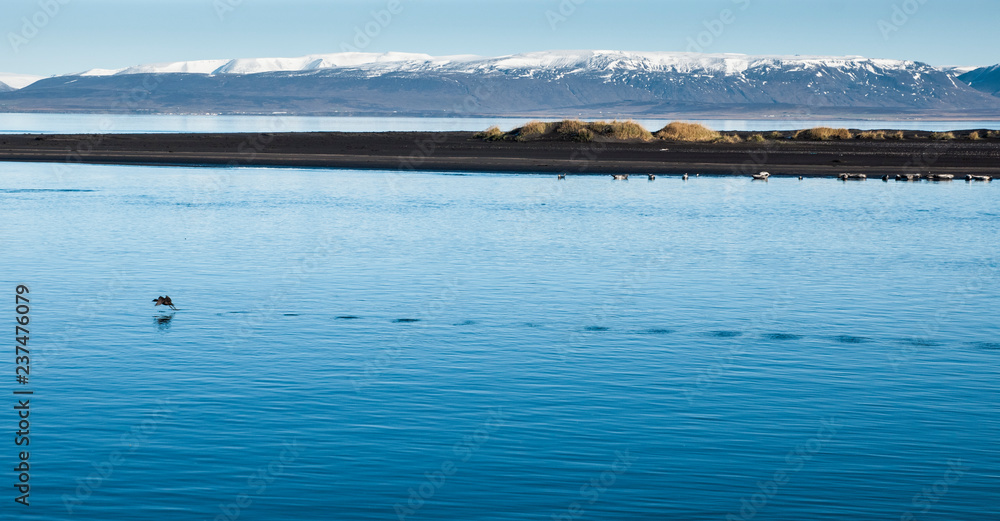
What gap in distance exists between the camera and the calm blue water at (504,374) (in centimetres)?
973

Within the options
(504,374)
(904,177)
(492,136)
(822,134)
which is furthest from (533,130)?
(504,374)

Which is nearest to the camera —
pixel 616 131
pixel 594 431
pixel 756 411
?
pixel 594 431

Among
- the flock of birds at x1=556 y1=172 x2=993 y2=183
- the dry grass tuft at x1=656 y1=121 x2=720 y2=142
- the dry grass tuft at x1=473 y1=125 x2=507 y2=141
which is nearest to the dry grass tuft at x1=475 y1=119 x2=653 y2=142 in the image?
the dry grass tuft at x1=473 y1=125 x2=507 y2=141

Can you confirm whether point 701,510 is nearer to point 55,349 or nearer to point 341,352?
point 341,352

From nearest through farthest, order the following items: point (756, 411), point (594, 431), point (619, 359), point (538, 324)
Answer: point (594, 431)
point (756, 411)
point (619, 359)
point (538, 324)

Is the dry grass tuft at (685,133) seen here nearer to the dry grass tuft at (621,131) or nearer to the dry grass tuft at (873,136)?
the dry grass tuft at (621,131)

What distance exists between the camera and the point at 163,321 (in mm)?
16906

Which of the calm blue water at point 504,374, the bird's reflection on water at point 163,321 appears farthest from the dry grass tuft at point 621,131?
the bird's reflection on water at point 163,321

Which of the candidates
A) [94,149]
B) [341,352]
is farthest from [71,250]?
[94,149]

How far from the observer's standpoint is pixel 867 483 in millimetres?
10000

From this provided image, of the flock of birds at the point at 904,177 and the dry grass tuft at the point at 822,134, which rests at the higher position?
the dry grass tuft at the point at 822,134

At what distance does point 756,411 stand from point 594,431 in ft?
6.51

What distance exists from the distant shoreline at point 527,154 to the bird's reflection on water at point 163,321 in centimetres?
3788

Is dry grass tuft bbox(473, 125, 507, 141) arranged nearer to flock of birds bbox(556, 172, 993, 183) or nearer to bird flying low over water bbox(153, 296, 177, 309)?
flock of birds bbox(556, 172, 993, 183)
